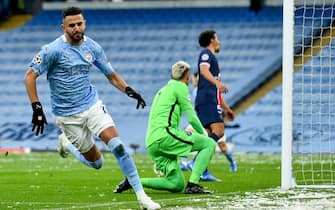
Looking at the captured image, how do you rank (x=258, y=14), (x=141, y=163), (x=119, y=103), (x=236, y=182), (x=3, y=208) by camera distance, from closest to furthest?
(x=3, y=208)
(x=236, y=182)
(x=141, y=163)
(x=119, y=103)
(x=258, y=14)

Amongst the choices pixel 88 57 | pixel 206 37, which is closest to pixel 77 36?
pixel 88 57

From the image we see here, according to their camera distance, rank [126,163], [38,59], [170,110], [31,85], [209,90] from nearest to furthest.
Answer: [126,163]
[31,85]
[38,59]
[170,110]
[209,90]

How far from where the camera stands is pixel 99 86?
118ft

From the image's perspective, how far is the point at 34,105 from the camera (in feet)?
35.3

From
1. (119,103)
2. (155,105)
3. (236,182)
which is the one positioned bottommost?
(119,103)

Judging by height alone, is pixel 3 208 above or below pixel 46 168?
above

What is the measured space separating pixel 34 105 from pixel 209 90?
5.78 m

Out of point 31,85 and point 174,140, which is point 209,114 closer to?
point 174,140

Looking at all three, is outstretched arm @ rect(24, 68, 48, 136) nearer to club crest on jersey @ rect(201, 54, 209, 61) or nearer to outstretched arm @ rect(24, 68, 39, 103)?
outstretched arm @ rect(24, 68, 39, 103)

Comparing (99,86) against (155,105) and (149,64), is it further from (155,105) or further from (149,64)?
(155,105)

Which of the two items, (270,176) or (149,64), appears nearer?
(270,176)

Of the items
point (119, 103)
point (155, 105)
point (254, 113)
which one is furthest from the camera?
point (119, 103)

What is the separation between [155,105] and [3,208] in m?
3.07

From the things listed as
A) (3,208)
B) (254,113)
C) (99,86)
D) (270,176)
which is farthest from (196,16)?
(3,208)
